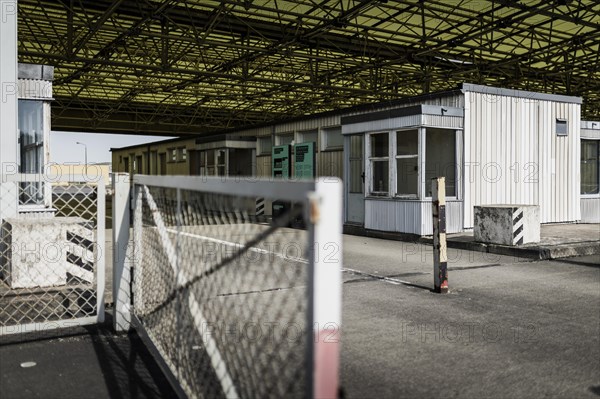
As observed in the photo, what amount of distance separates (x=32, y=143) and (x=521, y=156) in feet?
39.4

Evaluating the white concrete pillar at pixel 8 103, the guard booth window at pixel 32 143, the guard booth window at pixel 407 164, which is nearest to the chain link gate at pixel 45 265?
the white concrete pillar at pixel 8 103

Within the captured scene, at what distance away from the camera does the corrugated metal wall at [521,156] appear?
14.3m

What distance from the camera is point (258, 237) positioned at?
89.3 inches

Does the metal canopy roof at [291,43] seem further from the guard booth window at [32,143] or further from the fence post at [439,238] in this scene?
the fence post at [439,238]

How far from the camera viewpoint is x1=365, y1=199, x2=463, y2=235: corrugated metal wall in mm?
13328

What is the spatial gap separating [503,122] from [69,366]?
13271 millimetres

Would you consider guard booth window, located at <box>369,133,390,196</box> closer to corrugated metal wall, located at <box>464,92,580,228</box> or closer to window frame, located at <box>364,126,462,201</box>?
window frame, located at <box>364,126,462,201</box>

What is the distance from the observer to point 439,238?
24.7 feet

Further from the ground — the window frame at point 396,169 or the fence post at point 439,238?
the window frame at point 396,169

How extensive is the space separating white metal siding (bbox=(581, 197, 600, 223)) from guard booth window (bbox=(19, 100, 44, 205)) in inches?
597

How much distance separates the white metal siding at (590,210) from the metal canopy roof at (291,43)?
5741mm

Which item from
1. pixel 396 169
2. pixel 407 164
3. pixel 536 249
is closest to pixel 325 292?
pixel 536 249

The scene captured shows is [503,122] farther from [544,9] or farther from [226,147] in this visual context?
[226,147]

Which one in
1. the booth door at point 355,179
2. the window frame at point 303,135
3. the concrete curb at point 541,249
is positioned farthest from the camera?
the window frame at point 303,135
